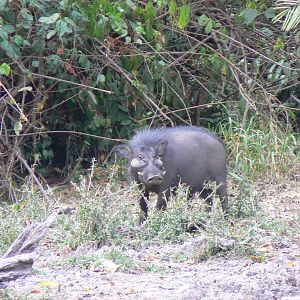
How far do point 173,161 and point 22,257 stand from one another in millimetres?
3283

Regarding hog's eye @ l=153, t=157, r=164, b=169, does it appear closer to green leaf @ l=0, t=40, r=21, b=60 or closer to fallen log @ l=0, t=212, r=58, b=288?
green leaf @ l=0, t=40, r=21, b=60

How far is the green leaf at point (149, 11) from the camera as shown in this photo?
877 cm

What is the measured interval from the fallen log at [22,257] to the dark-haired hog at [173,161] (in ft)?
8.21

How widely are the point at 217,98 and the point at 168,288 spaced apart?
591 centimetres

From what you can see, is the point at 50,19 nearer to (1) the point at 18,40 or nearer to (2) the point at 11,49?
(1) the point at 18,40

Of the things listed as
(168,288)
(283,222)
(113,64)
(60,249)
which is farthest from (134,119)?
(168,288)

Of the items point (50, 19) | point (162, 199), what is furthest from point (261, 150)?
point (50, 19)

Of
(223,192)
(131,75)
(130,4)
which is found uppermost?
(130,4)

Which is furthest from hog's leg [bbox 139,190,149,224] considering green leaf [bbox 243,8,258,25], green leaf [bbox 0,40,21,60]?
green leaf [bbox 243,8,258,25]

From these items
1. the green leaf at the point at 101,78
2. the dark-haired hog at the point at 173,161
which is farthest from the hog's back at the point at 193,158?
the green leaf at the point at 101,78

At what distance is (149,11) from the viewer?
881 cm

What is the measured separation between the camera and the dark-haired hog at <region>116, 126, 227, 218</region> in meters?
7.28

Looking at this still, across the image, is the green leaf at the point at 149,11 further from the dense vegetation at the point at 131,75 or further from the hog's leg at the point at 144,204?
the hog's leg at the point at 144,204

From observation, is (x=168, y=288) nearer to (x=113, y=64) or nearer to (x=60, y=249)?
(x=60, y=249)
